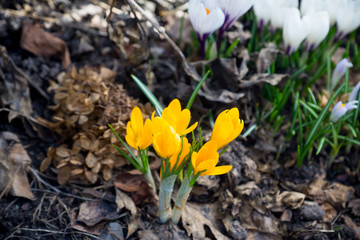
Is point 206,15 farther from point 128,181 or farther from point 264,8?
point 128,181

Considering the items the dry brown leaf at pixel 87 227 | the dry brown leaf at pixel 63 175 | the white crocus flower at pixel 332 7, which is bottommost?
the dry brown leaf at pixel 87 227

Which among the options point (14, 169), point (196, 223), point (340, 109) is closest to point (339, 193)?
point (340, 109)

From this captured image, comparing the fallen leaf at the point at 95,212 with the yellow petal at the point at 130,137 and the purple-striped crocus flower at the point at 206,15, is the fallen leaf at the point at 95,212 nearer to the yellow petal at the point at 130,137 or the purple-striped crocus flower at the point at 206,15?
the yellow petal at the point at 130,137

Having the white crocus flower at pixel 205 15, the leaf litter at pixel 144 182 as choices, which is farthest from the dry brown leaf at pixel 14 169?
the white crocus flower at pixel 205 15

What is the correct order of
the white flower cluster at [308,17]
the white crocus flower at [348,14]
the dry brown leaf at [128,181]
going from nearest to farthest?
the dry brown leaf at [128,181] → the white flower cluster at [308,17] → the white crocus flower at [348,14]

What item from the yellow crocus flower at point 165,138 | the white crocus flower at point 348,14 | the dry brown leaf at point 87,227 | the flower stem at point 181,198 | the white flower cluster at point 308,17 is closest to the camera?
the yellow crocus flower at point 165,138

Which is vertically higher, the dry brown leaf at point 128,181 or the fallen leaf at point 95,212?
the dry brown leaf at point 128,181

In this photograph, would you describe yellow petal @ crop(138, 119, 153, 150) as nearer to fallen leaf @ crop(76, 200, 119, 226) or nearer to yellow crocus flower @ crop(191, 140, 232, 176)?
yellow crocus flower @ crop(191, 140, 232, 176)

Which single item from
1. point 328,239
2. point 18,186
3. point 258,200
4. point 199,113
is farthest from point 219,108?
point 18,186
